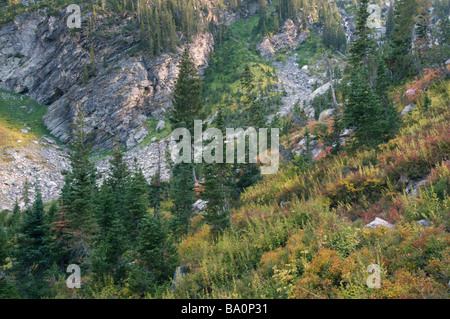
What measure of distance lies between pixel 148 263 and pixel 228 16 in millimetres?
132974

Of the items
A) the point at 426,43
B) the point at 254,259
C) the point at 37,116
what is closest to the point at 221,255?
the point at 254,259

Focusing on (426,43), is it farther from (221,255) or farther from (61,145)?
(61,145)

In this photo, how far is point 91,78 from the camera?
70.4 metres

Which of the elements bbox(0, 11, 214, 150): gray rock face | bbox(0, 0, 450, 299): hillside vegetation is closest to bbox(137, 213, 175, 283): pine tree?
bbox(0, 0, 450, 299): hillside vegetation

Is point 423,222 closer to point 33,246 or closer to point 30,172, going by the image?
point 33,246

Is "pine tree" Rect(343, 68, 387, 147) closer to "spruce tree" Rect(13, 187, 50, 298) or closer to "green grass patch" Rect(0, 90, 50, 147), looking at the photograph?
"spruce tree" Rect(13, 187, 50, 298)

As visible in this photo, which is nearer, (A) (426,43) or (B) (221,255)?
(B) (221,255)

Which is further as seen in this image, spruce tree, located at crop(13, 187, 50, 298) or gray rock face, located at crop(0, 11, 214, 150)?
gray rock face, located at crop(0, 11, 214, 150)

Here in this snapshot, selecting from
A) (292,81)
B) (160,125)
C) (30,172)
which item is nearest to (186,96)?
(160,125)

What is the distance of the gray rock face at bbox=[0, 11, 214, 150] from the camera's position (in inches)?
2581

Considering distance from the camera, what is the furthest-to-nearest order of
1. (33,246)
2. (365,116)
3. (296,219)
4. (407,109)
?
(407,109) → (33,246) → (365,116) → (296,219)

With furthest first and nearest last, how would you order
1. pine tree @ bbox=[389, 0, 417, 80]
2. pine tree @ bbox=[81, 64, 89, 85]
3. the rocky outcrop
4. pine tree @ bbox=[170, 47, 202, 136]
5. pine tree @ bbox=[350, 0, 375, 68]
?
the rocky outcrop
pine tree @ bbox=[81, 64, 89, 85]
pine tree @ bbox=[350, 0, 375, 68]
pine tree @ bbox=[389, 0, 417, 80]
pine tree @ bbox=[170, 47, 202, 136]

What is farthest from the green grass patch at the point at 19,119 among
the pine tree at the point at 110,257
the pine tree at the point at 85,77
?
the pine tree at the point at 110,257

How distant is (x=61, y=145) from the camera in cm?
6234
